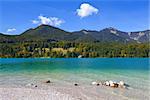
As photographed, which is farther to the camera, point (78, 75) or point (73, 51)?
point (73, 51)

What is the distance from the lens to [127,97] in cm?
1603

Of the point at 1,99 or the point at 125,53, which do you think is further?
the point at 125,53

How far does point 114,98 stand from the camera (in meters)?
15.4

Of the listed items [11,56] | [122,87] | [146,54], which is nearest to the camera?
[122,87]

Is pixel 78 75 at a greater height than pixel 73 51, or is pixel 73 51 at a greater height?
pixel 73 51

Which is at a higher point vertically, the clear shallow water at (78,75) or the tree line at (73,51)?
the tree line at (73,51)

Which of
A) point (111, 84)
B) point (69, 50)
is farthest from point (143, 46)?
point (111, 84)

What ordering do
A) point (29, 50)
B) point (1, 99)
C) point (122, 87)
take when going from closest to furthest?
point (1, 99), point (122, 87), point (29, 50)

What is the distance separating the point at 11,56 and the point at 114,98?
174m

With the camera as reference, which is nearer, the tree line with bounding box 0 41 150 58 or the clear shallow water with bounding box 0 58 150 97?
the clear shallow water with bounding box 0 58 150 97

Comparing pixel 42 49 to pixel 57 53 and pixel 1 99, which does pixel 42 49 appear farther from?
pixel 1 99

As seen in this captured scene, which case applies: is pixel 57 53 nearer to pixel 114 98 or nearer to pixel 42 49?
pixel 42 49

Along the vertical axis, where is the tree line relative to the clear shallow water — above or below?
above

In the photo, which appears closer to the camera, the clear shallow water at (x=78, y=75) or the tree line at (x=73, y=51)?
the clear shallow water at (x=78, y=75)
